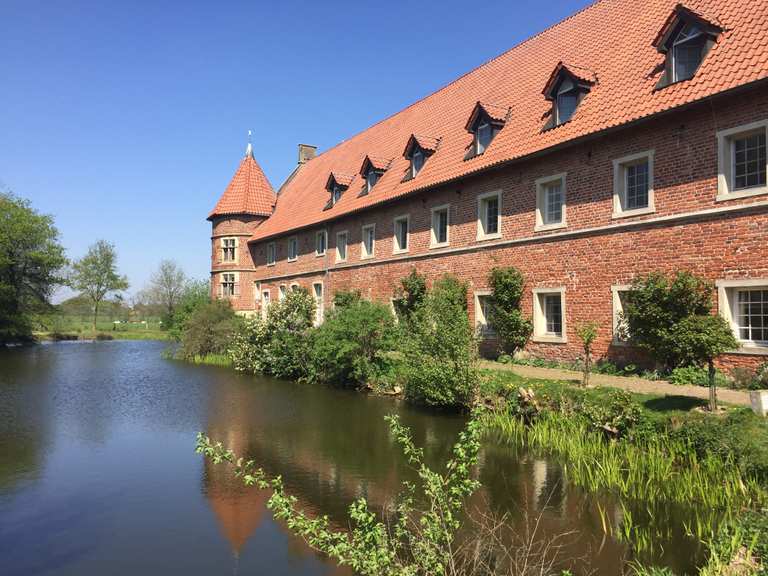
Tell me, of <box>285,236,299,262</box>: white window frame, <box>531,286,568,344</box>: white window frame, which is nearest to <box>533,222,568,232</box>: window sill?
<box>531,286,568,344</box>: white window frame

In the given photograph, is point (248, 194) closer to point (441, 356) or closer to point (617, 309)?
point (441, 356)

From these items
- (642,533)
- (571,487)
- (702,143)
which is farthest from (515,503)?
(702,143)

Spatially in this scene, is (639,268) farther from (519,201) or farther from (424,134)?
(424,134)

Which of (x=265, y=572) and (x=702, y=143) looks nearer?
(x=265, y=572)

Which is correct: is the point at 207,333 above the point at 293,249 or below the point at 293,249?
below

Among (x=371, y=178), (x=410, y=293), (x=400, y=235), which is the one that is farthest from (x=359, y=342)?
(x=371, y=178)

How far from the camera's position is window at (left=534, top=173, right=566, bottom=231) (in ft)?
51.7

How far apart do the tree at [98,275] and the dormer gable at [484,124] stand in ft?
190

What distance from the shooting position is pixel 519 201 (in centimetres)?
1683

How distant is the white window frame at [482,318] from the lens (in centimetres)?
1755

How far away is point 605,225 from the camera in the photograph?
558 inches

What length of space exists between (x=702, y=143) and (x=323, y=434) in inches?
398

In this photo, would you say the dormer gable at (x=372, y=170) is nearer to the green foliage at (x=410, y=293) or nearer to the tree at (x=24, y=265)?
the green foliage at (x=410, y=293)

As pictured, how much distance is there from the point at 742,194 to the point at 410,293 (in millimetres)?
11549
